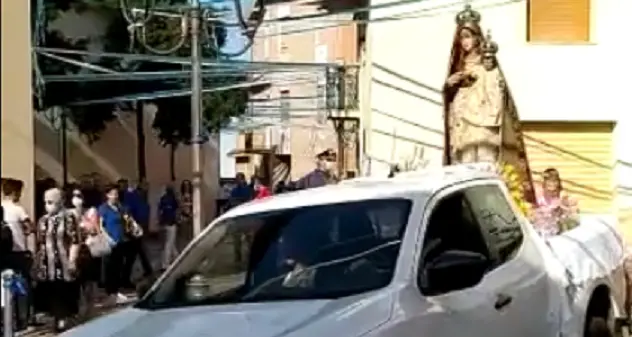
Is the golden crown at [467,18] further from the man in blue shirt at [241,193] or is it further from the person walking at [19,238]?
the man in blue shirt at [241,193]

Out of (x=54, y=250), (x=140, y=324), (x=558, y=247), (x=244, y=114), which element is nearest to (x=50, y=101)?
(x=244, y=114)

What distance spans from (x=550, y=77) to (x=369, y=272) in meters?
13.4

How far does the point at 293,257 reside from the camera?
6.54 meters

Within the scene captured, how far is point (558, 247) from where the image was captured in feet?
28.6

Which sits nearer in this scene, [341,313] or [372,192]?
[341,313]

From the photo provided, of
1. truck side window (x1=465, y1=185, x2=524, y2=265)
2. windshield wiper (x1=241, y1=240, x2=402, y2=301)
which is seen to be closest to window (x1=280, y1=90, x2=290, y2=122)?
truck side window (x1=465, y1=185, x2=524, y2=265)

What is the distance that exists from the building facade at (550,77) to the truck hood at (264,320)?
1301cm

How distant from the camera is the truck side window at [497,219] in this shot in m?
7.36

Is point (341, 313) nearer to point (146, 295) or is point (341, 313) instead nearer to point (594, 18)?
point (146, 295)

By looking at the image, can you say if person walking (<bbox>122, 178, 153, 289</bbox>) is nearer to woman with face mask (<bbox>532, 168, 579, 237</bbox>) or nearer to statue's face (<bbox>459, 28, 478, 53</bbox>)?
woman with face mask (<bbox>532, 168, 579, 237</bbox>)

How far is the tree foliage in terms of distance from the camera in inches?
1131

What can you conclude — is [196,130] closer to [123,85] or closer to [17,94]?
[17,94]

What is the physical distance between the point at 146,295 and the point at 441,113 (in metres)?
12.3

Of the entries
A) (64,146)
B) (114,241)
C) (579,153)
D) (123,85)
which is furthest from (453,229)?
(64,146)
